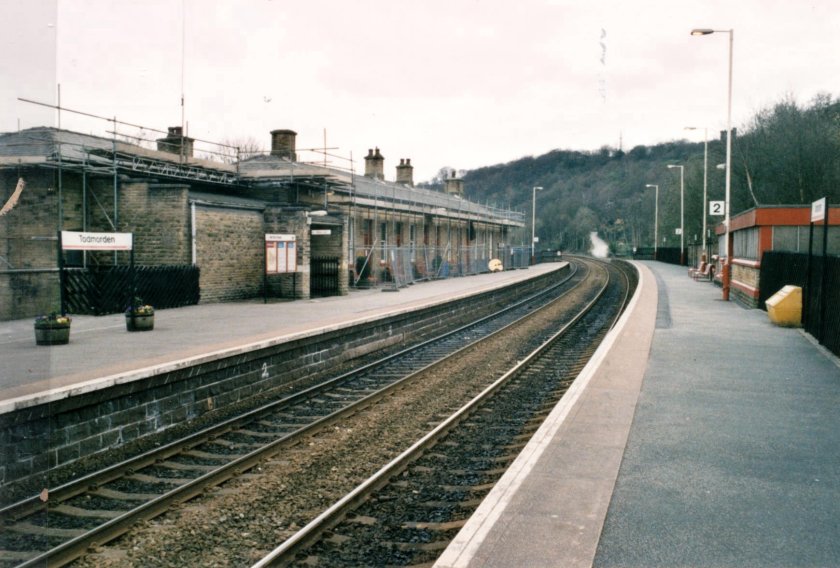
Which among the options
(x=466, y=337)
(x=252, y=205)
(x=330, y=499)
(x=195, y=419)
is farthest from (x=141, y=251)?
(x=330, y=499)

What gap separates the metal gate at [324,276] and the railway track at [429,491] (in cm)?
1364

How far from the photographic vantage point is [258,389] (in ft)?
38.1

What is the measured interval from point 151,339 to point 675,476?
9649 mm

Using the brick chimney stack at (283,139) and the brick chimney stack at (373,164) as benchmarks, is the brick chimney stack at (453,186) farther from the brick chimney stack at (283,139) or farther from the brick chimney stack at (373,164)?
the brick chimney stack at (283,139)

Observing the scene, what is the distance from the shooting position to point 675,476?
Answer: 5.98m

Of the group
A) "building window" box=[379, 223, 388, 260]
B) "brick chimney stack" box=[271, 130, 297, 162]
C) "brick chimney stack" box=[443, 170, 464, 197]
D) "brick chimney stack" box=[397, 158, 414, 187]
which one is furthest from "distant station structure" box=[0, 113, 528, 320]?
"brick chimney stack" box=[443, 170, 464, 197]

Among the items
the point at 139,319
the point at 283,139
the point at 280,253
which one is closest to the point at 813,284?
the point at 280,253

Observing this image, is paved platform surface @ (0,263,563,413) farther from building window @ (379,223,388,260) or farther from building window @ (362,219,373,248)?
building window @ (379,223,388,260)

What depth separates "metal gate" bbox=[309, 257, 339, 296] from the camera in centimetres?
2503

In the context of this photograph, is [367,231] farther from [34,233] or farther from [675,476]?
[675,476]

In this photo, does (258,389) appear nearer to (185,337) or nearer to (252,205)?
(185,337)

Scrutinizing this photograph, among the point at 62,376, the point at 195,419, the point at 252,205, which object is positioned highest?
the point at 252,205

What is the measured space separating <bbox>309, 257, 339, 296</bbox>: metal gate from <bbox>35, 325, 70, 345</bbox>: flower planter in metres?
13.1

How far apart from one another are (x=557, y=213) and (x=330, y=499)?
11376 cm
